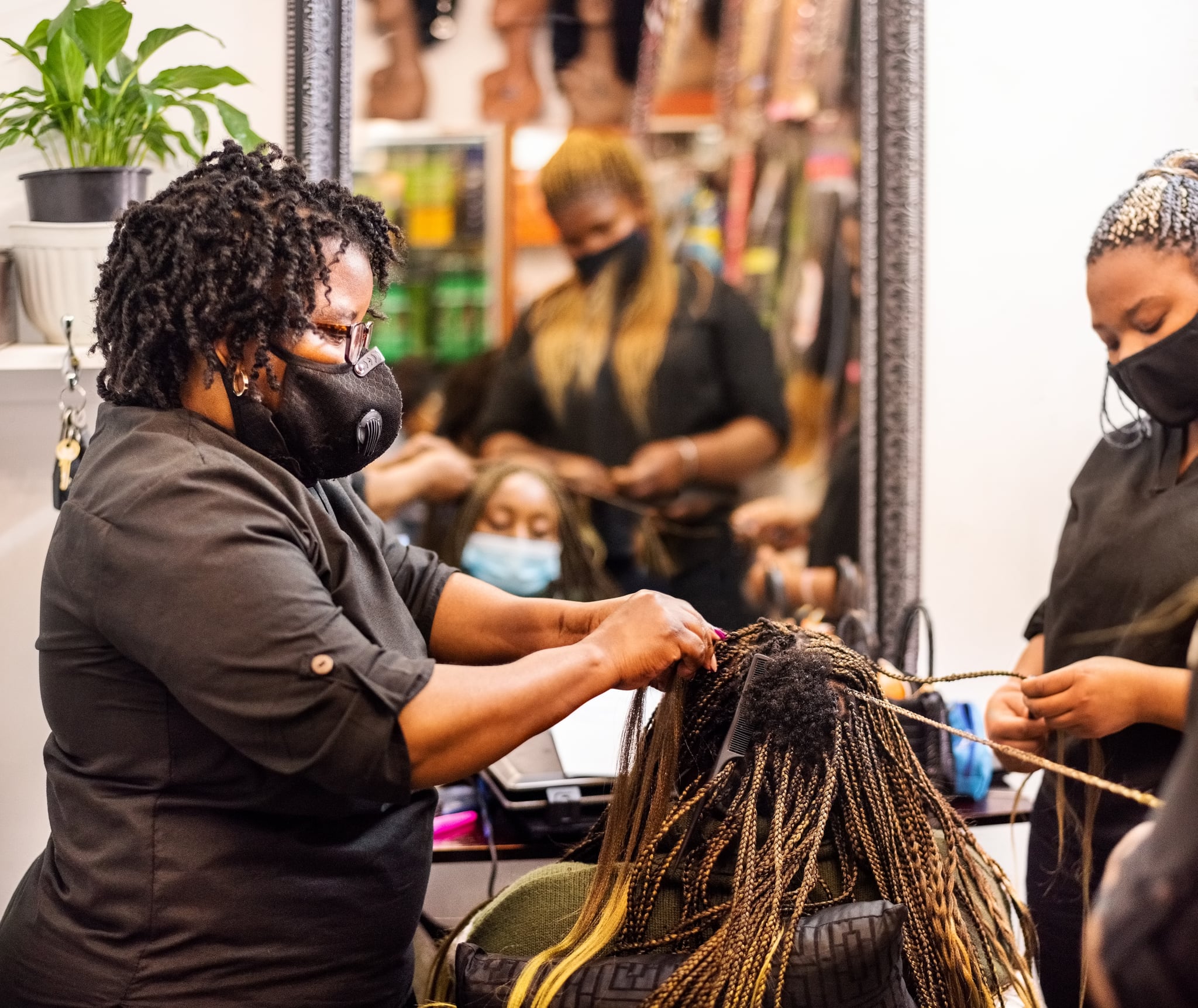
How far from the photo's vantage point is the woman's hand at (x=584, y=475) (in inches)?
86.3

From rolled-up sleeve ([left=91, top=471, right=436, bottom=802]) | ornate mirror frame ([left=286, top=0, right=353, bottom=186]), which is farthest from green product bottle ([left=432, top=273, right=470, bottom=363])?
rolled-up sleeve ([left=91, top=471, right=436, bottom=802])

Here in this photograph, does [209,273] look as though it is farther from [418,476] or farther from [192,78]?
[418,476]

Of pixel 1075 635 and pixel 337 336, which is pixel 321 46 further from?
pixel 1075 635

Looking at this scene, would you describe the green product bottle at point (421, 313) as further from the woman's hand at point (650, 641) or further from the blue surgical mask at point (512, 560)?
the woman's hand at point (650, 641)

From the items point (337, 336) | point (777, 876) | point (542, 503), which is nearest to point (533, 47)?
point (542, 503)

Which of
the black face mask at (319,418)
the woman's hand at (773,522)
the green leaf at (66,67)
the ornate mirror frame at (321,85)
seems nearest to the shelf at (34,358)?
the green leaf at (66,67)

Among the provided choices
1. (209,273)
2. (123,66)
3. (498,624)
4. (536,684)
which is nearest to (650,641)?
(536,684)

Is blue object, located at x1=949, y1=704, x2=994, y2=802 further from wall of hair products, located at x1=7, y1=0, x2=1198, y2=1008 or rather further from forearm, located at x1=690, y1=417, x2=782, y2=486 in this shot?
forearm, located at x1=690, y1=417, x2=782, y2=486

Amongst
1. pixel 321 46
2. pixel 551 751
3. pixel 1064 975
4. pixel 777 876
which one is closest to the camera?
pixel 777 876

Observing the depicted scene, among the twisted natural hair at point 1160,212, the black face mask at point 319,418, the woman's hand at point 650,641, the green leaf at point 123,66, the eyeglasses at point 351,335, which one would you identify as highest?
the green leaf at point 123,66

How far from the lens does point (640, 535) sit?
2.22m

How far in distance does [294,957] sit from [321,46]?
4.92 ft

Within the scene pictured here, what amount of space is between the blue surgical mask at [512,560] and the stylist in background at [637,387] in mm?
117

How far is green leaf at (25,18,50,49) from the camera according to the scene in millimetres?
1716
